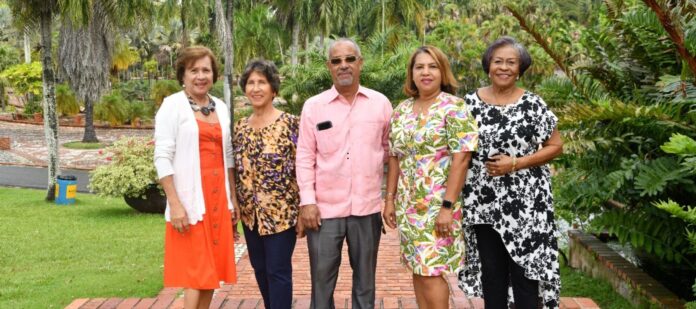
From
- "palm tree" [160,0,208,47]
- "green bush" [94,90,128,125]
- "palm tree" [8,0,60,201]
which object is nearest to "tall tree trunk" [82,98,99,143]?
"green bush" [94,90,128,125]

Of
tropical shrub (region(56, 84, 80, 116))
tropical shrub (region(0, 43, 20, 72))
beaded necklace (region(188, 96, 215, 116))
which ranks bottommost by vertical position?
beaded necklace (region(188, 96, 215, 116))

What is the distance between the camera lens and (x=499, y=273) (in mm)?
3748

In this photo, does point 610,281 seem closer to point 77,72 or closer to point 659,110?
point 659,110

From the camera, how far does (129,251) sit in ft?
29.0

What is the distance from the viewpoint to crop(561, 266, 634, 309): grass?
5.35 m

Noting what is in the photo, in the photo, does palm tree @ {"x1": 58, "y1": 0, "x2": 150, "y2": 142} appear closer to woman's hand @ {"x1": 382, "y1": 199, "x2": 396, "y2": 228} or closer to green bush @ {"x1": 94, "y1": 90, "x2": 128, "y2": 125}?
green bush @ {"x1": 94, "y1": 90, "x2": 128, "y2": 125}

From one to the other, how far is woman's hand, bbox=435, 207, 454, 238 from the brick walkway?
152cm

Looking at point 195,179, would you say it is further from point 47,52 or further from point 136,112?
point 136,112

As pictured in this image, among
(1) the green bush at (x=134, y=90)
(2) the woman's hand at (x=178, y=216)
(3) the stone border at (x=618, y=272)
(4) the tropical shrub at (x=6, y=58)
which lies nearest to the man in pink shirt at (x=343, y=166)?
(2) the woman's hand at (x=178, y=216)

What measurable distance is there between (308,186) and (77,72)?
91.3ft

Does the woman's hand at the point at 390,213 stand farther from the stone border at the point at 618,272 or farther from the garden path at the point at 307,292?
the stone border at the point at 618,272

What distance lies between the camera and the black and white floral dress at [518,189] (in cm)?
356

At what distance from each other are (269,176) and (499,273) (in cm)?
134

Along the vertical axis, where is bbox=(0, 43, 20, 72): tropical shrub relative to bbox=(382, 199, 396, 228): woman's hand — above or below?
above
